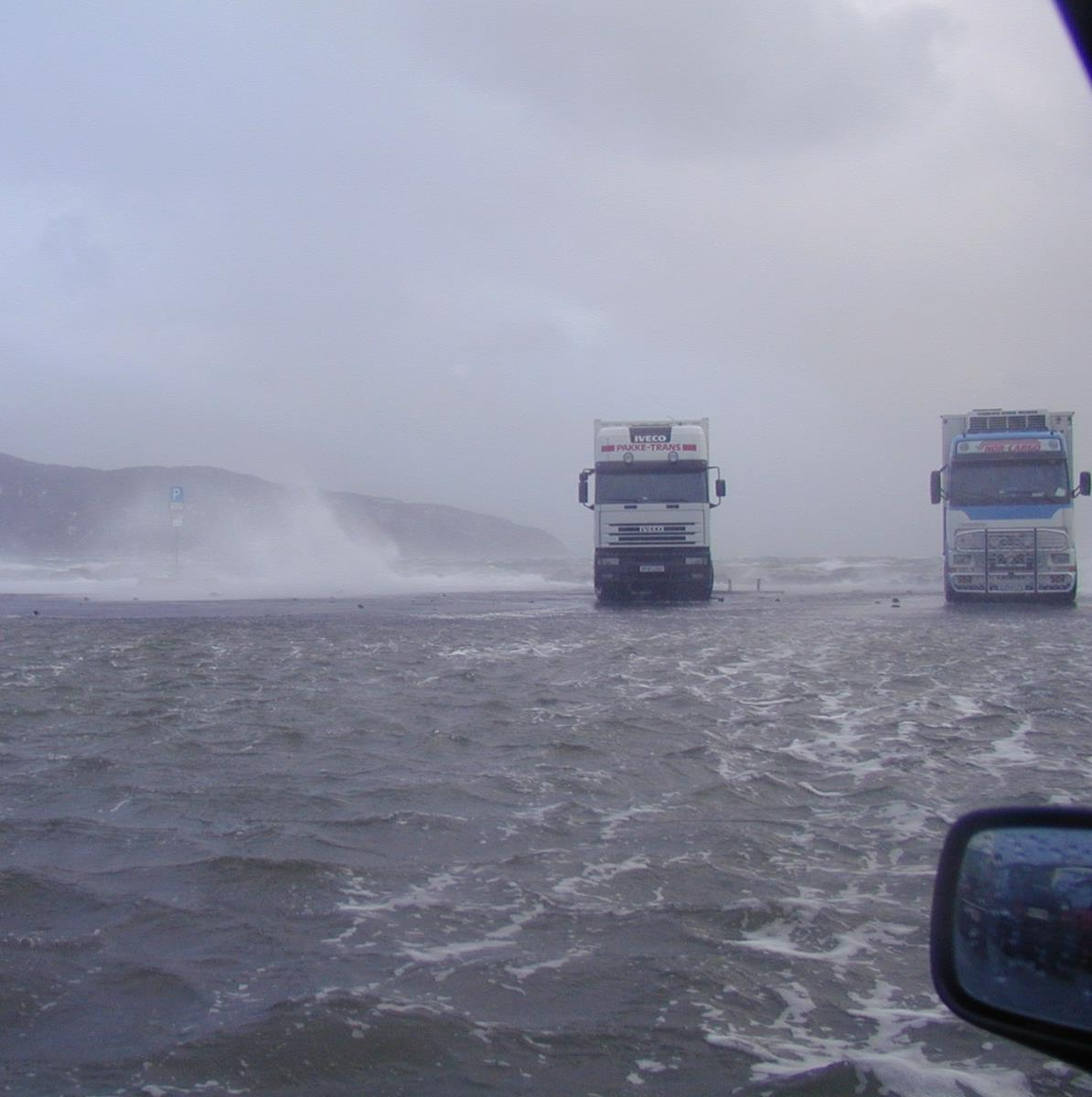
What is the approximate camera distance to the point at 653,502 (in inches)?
1060

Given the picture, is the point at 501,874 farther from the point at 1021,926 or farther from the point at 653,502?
the point at 653,502

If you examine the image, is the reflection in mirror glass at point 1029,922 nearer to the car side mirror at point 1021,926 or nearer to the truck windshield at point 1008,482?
the car side mirror at point 1021,926

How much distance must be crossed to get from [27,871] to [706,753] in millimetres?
4677

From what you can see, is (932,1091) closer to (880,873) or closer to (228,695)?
(880,873)

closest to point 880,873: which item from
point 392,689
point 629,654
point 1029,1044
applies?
point 1029,1044

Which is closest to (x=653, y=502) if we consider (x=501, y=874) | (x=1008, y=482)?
(x=1008, y=482)

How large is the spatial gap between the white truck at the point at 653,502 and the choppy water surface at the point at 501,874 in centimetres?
1335

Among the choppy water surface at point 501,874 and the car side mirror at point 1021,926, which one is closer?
the car side mirror at point 1021,926

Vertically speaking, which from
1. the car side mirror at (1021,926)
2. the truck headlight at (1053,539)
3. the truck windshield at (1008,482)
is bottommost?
the car side mirror at (1021,926)

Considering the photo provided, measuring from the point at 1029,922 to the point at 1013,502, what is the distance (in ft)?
80.4

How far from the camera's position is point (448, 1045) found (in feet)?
13.9

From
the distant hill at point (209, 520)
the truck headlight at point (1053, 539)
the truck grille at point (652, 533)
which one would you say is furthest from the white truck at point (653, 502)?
the distant hill at point (209, 520)

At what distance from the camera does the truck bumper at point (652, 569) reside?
27.0m

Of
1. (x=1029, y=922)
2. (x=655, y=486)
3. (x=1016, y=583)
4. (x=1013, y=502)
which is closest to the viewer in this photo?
(x=1029, y=922)
